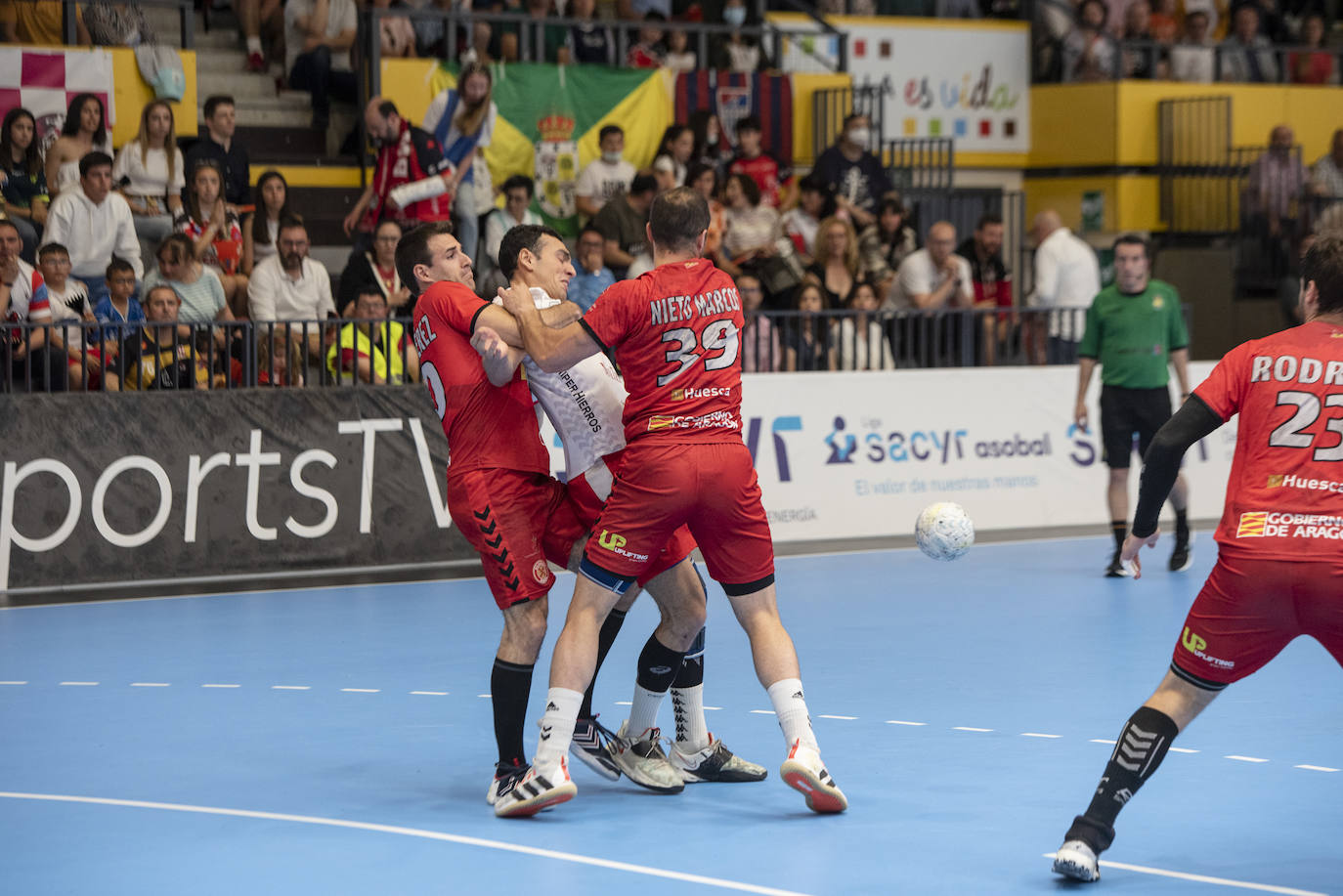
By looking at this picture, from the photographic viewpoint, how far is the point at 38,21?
1534cm

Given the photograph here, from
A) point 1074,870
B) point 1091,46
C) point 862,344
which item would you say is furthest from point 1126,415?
point 1091,46

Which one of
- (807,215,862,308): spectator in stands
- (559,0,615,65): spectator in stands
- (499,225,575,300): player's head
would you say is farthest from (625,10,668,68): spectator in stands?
(499,225,575,300): player's head

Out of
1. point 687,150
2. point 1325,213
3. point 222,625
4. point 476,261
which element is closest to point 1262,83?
point 1325,213

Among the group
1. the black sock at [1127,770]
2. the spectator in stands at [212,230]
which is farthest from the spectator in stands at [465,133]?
the black sock at [1127,770]

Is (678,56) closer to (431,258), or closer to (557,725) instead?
(431,258)

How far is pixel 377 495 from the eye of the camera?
12.8 meters

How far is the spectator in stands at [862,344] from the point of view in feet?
48.2

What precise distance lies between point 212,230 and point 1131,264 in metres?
6.97

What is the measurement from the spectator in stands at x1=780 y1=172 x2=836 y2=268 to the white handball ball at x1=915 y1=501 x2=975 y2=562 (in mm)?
8786

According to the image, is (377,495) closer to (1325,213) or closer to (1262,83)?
(1325,213)

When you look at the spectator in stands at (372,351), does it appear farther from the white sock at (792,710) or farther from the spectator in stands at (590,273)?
the white sock at (792,710)

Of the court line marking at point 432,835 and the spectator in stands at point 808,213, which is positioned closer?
the court line marking at point 432,835

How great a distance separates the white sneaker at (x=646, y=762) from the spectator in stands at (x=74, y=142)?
28.9ft

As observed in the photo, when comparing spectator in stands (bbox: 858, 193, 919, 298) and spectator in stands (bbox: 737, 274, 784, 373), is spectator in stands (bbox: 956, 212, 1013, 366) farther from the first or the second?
spectator in stands (bbox: 737, 274, 784, 373)
